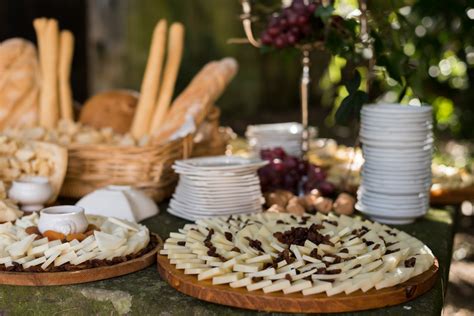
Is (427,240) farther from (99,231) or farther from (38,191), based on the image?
(38,191)

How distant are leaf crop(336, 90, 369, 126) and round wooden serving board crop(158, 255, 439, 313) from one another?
744mm

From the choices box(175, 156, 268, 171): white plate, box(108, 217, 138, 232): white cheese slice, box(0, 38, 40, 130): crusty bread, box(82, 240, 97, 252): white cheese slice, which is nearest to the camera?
box(82, 240, 97, 252): white cheese slice

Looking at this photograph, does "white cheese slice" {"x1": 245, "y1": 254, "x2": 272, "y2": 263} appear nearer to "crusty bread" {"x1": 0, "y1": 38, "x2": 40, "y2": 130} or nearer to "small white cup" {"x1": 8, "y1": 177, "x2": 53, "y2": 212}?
"small white cup" {"x1": 8, "y1": 177, "x2": 53, "y2": 212}

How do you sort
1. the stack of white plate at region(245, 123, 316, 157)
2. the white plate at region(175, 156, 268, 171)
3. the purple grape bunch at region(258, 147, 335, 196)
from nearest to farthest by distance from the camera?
the white plate at region(175, 156, 268, 171), the purple grape bunch at region(258, 147, 335, 196), the stack of white plate at region(245, 123, 316, 157)

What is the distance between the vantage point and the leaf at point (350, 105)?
6.98ft

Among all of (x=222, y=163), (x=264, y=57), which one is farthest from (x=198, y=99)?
(x=264, y=57)

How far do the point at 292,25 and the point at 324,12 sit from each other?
0.16m

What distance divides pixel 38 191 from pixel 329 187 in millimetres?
906

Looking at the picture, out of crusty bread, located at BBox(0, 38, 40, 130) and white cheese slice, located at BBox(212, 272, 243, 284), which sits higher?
crusty bread, located at BBox(0, 38, 40, 130)

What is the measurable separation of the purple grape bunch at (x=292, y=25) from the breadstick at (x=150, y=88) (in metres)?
0.43

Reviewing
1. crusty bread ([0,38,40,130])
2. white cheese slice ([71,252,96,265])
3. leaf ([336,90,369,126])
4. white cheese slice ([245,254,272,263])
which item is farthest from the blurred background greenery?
white cheese slice ([71,252,96,265])

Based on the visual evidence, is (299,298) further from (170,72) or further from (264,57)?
(264,57)

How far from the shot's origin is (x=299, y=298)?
4.48 ft

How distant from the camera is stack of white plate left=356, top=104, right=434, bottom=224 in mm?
2020
